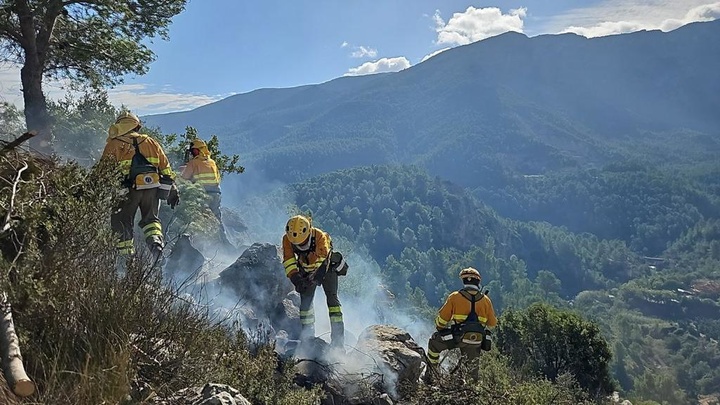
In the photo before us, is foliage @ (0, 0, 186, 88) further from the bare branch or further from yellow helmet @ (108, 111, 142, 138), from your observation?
the bare branch

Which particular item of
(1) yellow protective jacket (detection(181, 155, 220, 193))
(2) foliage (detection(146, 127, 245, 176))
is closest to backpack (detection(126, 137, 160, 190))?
(1) yellow protective jacket (detection(181, 155, 220, 193))

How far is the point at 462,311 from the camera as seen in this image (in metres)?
7.15

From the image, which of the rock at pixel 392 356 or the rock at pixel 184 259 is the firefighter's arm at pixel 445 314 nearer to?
the rock at pixel 392 356

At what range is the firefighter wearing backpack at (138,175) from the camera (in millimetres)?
6172

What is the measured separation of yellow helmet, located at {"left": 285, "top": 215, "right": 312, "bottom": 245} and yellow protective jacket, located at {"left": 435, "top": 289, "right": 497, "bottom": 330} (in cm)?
218

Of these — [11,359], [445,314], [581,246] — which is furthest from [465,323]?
[581,246]

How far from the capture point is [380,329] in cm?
721

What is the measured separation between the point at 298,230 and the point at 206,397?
3617 millimetres

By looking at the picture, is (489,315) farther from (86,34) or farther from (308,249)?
(86,34)

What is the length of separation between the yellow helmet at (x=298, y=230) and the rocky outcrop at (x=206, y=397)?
3412 mm

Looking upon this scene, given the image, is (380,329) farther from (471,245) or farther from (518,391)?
(471,245)

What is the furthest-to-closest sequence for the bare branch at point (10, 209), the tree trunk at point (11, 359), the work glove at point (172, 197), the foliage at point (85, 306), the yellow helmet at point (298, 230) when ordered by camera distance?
the work glove at point (172, 197) → the yellow helmet at point (298, 230) → the bare branch at point (10, 209) → the foliage at point (85, 306) → the tree trunk at point (11, 359)

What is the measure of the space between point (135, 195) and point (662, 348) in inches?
3552

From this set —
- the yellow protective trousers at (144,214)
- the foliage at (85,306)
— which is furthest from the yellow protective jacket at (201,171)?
the foliage at (85,306)
